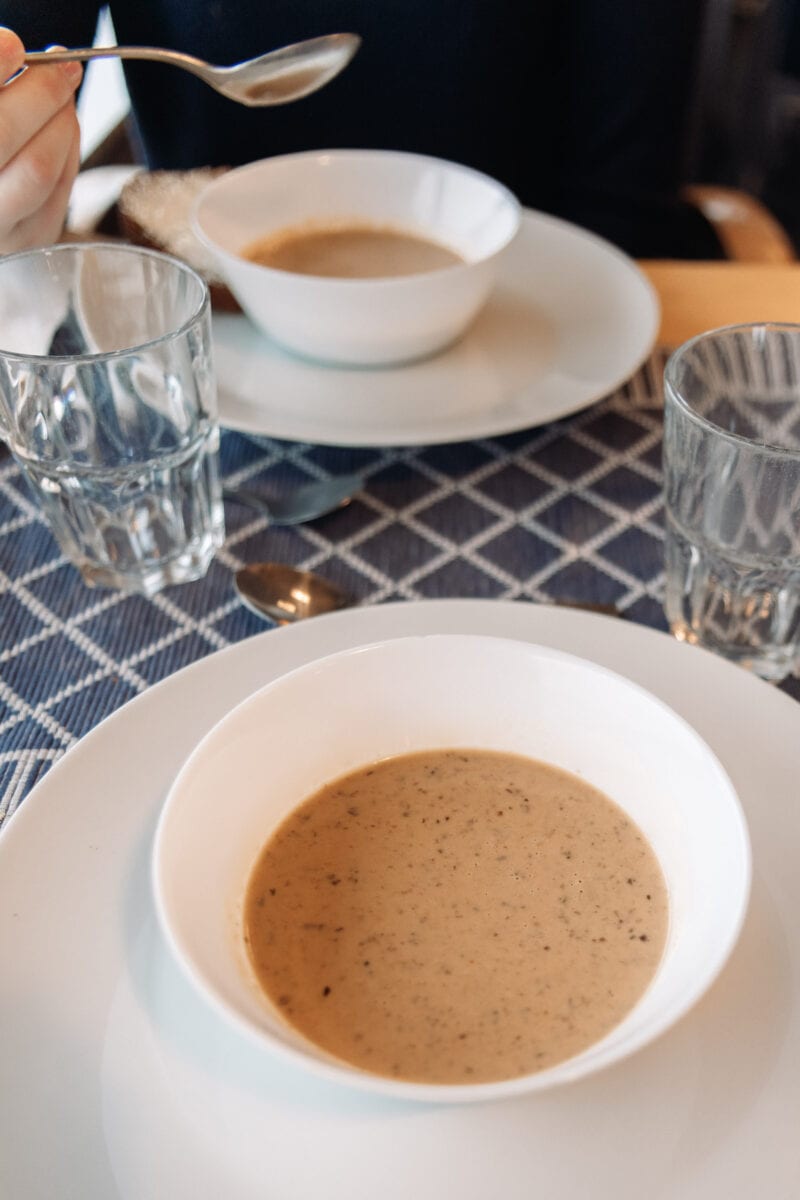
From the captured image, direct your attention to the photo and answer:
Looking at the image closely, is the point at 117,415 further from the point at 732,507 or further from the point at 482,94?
the point at 482,94

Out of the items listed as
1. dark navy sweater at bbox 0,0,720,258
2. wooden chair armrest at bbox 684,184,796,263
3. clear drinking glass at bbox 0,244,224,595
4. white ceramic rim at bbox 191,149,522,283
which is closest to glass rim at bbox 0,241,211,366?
clear drinking glass at bbox 0,244,224,595

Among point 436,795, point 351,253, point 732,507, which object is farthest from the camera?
point 351,253

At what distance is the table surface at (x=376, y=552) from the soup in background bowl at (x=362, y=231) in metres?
0.11

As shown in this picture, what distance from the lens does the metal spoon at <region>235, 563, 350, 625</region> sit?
0.87m

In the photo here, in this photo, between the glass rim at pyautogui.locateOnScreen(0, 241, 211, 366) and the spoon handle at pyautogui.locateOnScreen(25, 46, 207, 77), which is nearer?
the glass rim at pyautogui.locateOnScreen(0, 241, 211, 366)

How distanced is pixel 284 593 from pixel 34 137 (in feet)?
1.45

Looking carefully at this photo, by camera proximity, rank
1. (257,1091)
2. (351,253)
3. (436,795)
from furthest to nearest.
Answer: (351,253) → (436,795) → (257,1091)

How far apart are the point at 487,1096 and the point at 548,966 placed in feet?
0.41

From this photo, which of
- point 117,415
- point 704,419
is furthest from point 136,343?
point 704,419

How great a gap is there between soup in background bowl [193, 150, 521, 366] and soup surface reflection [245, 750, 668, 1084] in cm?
49

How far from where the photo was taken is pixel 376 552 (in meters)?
0.95

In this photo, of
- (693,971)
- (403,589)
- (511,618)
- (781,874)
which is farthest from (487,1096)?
(403,589)

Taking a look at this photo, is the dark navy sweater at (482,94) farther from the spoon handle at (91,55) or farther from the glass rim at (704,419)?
the glass rim at (704,419)

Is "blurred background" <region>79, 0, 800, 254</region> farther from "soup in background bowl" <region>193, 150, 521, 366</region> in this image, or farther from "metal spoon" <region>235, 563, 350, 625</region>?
"metal spoon" <region>235, 563, 350, 625</region>
